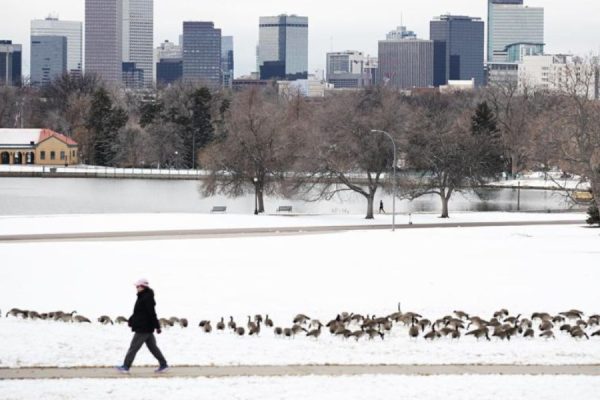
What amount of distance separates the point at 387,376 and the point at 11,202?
280 ft

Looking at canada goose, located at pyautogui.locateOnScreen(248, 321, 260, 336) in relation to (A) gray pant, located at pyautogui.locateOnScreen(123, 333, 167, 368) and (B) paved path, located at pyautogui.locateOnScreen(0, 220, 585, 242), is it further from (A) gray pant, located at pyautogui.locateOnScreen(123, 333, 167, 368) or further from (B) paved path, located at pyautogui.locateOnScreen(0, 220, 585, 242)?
(B) paved path, located at pyautogui.locateOnScreen(0, 220, 585, 242)

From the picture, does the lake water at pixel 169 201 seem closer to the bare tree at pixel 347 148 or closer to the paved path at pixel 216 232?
the bare tree at pixel 347 148

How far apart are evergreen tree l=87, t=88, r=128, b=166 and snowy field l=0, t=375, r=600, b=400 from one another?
5539 inches

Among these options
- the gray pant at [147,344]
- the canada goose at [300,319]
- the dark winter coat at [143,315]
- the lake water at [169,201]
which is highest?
the dark winter coat at [143,315]

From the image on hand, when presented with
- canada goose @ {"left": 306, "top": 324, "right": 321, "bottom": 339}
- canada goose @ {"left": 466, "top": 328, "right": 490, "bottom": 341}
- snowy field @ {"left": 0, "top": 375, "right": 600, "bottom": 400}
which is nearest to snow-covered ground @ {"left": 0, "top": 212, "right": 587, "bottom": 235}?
canada goose @ {"left": 306, "top": 324, "right": 321, "bottom": 339}

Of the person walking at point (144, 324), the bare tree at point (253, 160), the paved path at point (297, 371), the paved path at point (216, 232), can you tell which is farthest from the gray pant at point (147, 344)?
the bare tree at point (253, 160)

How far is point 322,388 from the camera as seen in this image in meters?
21.7

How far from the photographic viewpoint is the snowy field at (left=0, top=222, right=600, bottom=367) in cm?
2538

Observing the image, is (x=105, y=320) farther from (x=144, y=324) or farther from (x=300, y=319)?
(x=144, y=324)

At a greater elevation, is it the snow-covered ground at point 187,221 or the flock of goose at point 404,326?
the flock of goose at point 404,326

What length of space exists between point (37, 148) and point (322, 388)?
149 meters

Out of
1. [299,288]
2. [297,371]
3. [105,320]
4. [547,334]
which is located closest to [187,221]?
[299,288]

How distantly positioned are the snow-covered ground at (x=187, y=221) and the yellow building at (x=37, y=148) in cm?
8790

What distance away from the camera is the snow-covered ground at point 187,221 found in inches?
2601
